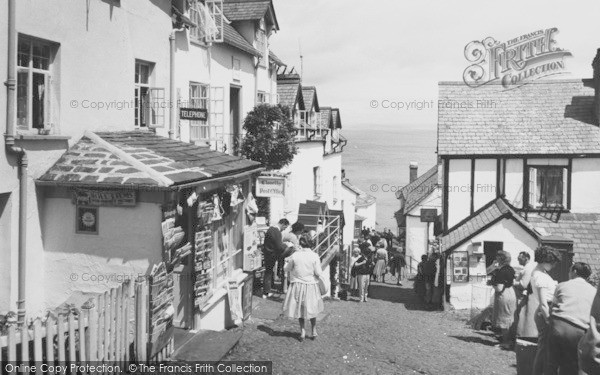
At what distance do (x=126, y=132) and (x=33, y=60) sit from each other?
2390 millimetres

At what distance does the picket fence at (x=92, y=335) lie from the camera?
604 cm

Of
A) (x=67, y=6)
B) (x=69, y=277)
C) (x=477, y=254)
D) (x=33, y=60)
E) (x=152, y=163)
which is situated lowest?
(x=477, y=254)

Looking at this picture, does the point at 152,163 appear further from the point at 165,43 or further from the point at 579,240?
the point at 579,240

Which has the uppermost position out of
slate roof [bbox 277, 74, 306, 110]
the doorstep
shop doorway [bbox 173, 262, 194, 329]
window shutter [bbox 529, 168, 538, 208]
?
slate roof [bbox 277, 74, 306, 110]

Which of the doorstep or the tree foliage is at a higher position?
the tree foliage

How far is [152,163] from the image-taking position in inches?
361

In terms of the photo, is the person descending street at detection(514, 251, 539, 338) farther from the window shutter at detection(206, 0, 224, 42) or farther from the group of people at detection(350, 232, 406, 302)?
the window shutter at detection(206, 0, 224, 42)

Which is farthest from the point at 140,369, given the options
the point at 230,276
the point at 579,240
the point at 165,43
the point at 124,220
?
the point at 579,240

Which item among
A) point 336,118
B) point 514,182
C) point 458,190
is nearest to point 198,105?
point 458,190

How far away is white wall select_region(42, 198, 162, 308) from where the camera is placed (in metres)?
8.62

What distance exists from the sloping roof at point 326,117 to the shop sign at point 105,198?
26.8 m

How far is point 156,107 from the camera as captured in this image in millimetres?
13539

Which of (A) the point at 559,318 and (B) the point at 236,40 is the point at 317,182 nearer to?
(B) the point at 236,40

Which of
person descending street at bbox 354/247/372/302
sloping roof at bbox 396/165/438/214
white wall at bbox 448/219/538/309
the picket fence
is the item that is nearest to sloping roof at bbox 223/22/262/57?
person descending street at bbox 354/247/372/302
